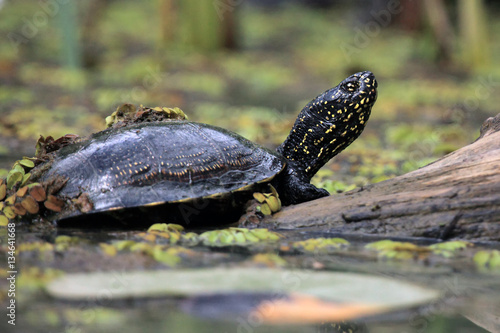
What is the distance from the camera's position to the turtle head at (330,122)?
15.3 ft

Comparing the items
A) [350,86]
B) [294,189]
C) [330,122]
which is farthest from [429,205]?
[350,86]

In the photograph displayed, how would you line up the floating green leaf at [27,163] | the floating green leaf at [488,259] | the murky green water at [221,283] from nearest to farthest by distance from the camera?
the murky green water at [221,283]
the floating green leaf at [488,259]
the floating green leaf at [27,163]

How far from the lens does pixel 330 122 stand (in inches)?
185

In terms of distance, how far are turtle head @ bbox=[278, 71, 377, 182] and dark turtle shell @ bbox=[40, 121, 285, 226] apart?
48cm

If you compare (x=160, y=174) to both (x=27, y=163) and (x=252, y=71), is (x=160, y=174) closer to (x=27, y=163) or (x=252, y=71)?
(x=27, y=163)

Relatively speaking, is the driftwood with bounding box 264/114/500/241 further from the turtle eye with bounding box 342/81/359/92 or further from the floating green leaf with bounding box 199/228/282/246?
the turtle eye with bounding box 342/81/359/92

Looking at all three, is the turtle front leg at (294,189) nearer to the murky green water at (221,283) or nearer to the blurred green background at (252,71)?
the murky green water at (221,283)

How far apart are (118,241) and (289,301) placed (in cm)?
140

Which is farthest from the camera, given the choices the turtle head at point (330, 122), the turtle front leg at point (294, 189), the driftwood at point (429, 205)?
the turtle head at point (330, 122)

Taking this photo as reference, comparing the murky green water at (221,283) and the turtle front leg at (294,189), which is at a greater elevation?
the turtle front leg at (294,189)

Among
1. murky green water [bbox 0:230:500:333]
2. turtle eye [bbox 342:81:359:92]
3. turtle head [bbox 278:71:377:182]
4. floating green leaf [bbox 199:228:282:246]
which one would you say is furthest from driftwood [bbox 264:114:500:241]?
turtle eye [bbox 342:81:359:92]

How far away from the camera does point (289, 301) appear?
2777 millimetres

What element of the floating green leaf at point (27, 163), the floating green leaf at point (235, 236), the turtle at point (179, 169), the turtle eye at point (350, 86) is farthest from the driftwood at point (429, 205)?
the floating green leaf at point (27, 163)

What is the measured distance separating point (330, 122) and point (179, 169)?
1.48 meters
